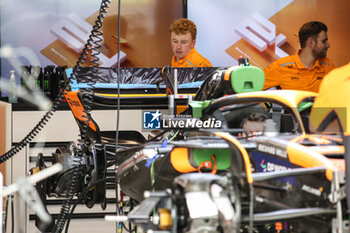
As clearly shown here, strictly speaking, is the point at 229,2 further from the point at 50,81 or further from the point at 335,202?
the point at 335,202

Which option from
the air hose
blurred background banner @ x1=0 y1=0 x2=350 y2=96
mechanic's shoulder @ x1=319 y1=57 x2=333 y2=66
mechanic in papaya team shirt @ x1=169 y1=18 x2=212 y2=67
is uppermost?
blurred background banner @ x1=0 y1=0 x2=350 y2=96

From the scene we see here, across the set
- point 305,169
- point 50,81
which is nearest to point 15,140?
point 50,81

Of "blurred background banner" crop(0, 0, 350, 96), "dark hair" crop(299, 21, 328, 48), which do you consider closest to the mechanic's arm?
"dark hair" crop(299, 21, 328, 48)

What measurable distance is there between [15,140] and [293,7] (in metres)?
3.26

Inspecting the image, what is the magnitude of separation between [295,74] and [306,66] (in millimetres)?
124

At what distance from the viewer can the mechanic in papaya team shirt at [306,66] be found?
4.57 m

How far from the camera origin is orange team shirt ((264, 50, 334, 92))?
4.56 metres

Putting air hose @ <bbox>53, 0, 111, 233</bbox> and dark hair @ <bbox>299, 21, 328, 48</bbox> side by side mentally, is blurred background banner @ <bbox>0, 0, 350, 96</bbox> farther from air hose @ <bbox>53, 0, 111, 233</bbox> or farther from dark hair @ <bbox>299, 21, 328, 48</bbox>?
air hose @ <bbox>53, 0, 111, 233</bbox>

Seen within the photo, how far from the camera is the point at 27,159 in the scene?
15.5ft

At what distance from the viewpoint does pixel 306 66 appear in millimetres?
4641

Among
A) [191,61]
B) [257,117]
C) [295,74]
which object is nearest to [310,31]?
[295,74]

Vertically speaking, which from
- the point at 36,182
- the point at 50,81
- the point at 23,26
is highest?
the point at 23,26

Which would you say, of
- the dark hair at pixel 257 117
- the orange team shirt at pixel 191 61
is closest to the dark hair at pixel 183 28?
the orange team shirt at pixel 191 61

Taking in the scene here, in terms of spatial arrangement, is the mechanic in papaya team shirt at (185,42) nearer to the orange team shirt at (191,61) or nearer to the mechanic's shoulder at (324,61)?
the orange team shirt at (191,61)
